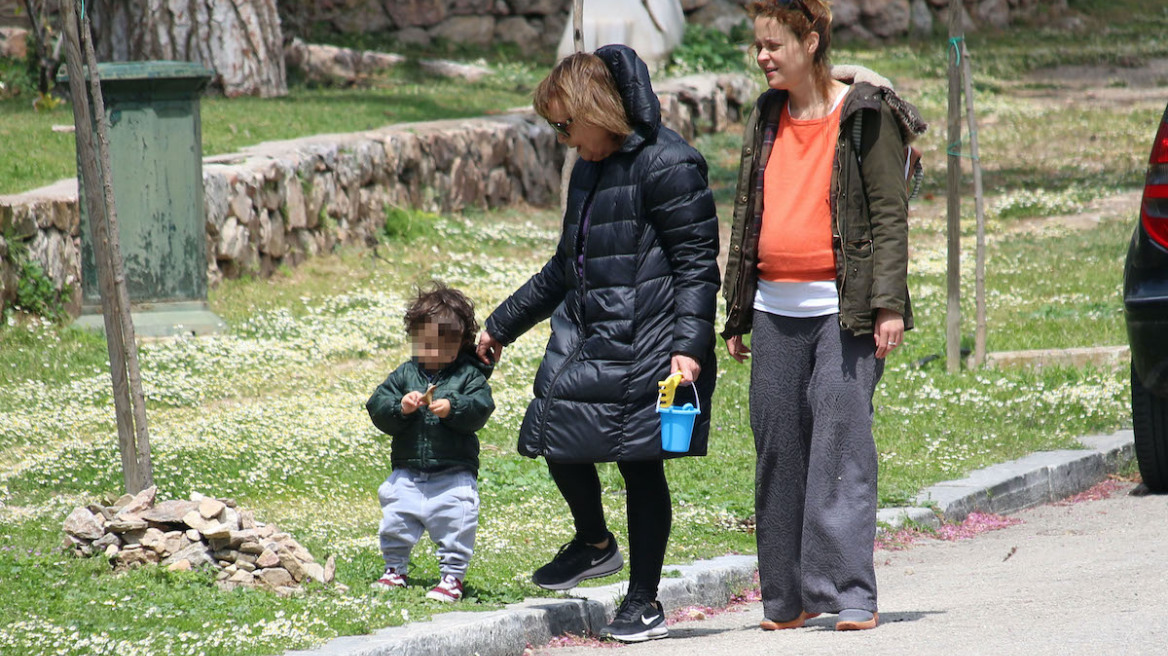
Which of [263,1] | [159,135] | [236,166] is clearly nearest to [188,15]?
[263,1]

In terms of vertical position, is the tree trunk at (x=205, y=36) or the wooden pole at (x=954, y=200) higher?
the tree trunk at (x=205, y=36)

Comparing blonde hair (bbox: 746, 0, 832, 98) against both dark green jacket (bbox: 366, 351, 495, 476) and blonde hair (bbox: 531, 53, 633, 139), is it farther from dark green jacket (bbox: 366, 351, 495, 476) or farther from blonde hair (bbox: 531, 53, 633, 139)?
dark green jacket (bbox: 366, 351, 495, 476)

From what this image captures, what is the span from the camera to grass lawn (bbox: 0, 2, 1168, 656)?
14.8ft

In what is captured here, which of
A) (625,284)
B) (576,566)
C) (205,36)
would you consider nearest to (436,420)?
(576,566)

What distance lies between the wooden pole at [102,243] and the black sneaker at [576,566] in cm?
170

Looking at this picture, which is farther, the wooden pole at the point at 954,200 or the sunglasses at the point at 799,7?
the wooden pole at the point at 954,200

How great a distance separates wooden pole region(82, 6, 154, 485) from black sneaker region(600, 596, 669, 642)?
6.44 ft

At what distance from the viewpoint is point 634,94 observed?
14.2 ft

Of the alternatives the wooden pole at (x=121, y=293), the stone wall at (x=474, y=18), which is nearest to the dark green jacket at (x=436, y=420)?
the wooden pole at (x=121, y=293)

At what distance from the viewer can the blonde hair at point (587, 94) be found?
14.0ft

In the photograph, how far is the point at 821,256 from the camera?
4.32 meters

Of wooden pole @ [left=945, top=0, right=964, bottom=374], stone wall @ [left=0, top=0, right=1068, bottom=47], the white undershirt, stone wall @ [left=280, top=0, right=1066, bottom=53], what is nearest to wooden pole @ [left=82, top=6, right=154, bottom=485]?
the white undershirt

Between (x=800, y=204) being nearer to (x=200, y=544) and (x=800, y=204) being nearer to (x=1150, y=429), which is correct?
(x=200, y=544)

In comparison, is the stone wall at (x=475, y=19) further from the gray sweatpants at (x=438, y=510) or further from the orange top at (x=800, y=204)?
the orange top at (x=800, y=204)
